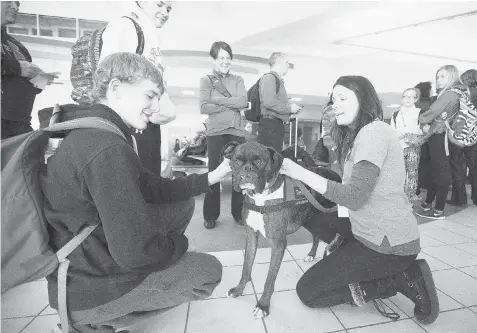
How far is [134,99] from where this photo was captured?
3.90 feet

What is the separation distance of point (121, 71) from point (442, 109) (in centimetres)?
388

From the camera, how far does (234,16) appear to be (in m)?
7.71

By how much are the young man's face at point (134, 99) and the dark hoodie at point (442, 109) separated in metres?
3.70

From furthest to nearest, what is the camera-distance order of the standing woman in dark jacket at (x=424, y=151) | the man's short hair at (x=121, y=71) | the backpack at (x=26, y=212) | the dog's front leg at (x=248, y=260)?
the standing woman in dark jacket at (x=424, y=151)
the dog's front leg at (x=248, y=260)
the man's short hair at (x=121, y=71)
the backpack at (x=26, y=212)

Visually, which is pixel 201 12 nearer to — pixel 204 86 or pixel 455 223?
pixel 204 86

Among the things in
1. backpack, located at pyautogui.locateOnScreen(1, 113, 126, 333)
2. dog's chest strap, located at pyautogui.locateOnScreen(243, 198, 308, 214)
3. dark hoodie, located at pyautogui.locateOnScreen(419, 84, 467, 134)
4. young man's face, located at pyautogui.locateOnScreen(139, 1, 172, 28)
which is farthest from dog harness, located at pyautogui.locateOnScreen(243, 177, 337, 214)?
dark hoodie, located at pyautogui.locateOnScreen(419, 84, 467, 134)

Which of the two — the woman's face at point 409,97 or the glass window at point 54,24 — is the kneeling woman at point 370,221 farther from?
the glass window at point 54,24

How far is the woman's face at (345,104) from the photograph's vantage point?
1.70m

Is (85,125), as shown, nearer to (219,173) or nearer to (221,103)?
(219,173)

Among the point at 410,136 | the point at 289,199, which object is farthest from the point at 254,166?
the point at 410,136

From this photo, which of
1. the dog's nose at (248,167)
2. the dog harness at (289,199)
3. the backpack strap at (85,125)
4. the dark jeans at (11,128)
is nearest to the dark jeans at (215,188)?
the dog harness at (289,199)

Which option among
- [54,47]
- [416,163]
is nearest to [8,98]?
[416,163]

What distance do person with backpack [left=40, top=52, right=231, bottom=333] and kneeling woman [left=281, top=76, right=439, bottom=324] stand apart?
75 centimetres

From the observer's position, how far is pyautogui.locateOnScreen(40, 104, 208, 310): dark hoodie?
983 millimetres
